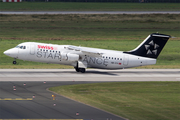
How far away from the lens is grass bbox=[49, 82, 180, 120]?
2700 centimetres

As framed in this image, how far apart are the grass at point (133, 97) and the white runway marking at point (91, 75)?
12.9 feet

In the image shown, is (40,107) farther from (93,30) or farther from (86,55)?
(93,30)

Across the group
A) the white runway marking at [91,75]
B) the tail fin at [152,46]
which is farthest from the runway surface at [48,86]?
the tail fin at [152,46]

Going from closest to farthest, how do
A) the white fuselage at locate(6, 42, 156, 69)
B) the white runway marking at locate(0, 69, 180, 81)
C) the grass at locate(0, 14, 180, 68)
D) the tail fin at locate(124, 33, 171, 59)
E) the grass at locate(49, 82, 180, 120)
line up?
the grass at locate(49, 82, 180, 120)
the white runway marking at locate(0, 69, 180, 81)
the white fuselage at locate(6, 42, 156, 69)
the tail fin at locate(124, 33, 171, 59)
the grass at locate(0, 14, 180, 68)

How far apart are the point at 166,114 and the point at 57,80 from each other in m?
17.2

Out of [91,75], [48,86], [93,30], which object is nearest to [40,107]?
[48,86]

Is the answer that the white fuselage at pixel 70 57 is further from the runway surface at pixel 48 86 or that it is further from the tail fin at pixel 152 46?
the runway surface at pixel 48 86

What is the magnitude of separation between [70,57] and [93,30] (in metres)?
48.0

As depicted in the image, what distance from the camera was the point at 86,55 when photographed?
154 feet

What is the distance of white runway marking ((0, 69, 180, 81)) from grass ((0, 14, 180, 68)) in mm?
6792

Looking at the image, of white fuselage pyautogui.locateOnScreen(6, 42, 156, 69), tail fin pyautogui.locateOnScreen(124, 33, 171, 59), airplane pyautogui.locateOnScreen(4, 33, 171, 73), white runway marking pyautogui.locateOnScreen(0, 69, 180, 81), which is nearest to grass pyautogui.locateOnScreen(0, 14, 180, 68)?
white runway marking pyautogui.locateOnScreen(0, 69, 180, 81)

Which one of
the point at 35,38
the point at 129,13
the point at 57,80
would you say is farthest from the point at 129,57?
the point at 129,13

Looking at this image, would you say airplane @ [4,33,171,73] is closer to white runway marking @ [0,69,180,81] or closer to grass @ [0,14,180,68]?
white runway marking @ [0,69,180,81]

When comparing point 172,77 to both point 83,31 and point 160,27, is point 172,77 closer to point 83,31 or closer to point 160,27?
point 83,31
